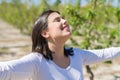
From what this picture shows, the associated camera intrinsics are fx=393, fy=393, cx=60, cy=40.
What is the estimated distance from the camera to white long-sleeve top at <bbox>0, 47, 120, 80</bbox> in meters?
2.13

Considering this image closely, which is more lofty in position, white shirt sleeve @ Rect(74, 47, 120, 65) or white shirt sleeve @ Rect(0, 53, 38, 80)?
white shirt sleeve @ Rect(0, 53, 38, 80)

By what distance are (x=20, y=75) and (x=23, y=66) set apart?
57 millimetres

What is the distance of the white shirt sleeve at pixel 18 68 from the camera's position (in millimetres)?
2085

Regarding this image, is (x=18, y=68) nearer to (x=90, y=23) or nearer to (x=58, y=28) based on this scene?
(x=58, y=28)

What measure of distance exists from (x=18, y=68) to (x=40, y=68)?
22cm

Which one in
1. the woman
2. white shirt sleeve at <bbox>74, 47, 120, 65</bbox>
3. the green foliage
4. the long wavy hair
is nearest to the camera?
the woman

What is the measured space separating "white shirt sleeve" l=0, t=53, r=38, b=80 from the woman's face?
20 cm

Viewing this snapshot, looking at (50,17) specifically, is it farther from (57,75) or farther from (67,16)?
(67,16)

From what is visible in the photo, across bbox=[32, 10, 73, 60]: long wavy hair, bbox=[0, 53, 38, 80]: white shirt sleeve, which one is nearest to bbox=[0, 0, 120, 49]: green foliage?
bbox=[32, 10, 73, 60]: long wavy hair

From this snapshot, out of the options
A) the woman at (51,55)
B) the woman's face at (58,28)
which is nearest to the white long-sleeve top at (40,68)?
the woman at (51,55)

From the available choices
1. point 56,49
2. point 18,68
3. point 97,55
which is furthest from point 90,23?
point 18,68

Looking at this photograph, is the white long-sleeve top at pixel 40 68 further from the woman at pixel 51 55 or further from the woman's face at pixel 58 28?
the woman's face at pixel 58 28

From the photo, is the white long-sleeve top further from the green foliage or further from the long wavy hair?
the green foliage

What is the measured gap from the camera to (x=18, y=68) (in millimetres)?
2191
